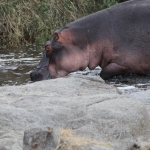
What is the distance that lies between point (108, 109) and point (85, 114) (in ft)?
0.55

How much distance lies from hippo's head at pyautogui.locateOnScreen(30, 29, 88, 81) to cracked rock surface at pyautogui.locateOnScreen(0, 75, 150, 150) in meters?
1.85

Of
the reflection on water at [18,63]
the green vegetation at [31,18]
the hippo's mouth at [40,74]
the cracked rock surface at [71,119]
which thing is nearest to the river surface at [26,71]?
the reflection on water at [18,63]

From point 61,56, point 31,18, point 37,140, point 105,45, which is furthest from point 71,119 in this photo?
point 31,18

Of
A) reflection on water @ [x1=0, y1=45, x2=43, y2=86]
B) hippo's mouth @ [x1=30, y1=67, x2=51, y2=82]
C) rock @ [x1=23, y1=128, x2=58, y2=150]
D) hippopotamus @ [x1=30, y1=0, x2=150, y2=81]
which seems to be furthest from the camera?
reflection on water @ [x1=0, y1=45, x2=43, y2=86]

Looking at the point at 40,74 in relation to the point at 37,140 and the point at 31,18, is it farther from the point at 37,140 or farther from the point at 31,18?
the point at 31,18

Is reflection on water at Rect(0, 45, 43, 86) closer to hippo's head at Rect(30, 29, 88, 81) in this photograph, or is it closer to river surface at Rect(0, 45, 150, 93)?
river surface at Rect(0, 45, 150, 93)

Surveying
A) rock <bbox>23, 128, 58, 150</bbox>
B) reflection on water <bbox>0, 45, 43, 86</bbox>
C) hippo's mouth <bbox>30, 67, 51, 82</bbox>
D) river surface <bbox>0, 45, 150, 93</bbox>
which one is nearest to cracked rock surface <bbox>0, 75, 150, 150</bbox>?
rock <bbox>23, 128, 58, 150</bbox>

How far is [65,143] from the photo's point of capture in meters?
2.87

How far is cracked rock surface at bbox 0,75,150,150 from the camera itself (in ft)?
9.52

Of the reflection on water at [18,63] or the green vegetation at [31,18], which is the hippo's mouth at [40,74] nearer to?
the reflection on water at [18,63]

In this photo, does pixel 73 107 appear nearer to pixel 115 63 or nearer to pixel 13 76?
pixel 115 63

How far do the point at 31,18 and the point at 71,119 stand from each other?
7.35 meters

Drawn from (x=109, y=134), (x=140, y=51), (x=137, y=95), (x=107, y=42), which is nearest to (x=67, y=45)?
(x=107, y=42)

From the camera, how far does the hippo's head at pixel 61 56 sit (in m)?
5.95
